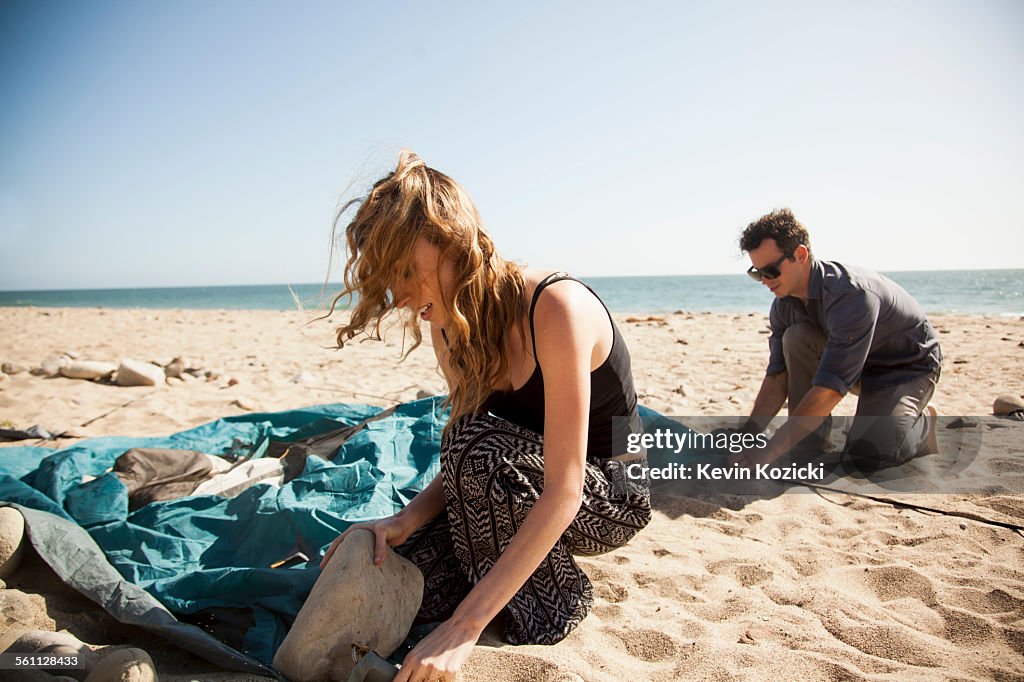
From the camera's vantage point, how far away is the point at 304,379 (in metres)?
5.68

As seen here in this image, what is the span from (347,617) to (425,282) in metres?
0.97

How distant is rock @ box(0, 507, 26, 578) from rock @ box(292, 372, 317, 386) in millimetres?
3577

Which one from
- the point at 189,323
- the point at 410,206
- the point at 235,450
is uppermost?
the point at 410,206

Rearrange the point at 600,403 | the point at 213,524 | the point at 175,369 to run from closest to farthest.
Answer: the point at 600,403
the point at 213,524
the point at 175,369

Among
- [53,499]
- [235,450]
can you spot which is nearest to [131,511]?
[53,499]

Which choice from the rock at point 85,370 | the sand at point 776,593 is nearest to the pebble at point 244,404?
Result: the sand at point 776,593

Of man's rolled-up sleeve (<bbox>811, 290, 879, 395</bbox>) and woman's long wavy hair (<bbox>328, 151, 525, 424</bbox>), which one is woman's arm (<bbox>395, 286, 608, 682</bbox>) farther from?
man's rolled-up sleeve (<bbox>811, 290, 879, 395</bbox>)

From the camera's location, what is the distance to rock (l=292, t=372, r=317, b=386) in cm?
562

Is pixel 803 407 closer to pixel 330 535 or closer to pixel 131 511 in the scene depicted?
pixel 330 535

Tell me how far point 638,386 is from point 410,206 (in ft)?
13.4

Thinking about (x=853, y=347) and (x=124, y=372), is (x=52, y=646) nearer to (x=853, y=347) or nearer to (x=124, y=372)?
(x=853, y=347)

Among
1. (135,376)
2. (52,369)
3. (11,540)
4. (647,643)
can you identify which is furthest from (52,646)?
(52,369)

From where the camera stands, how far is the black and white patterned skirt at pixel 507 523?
173cm

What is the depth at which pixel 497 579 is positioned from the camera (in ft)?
4.66
